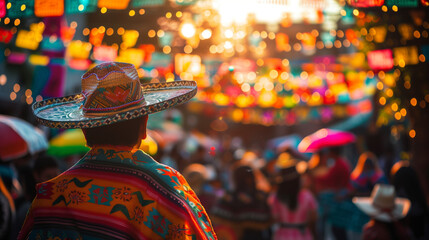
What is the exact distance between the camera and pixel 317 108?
26875 millimetres

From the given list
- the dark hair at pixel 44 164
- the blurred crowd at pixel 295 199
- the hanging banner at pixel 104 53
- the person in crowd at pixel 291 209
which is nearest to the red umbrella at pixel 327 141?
the blurred crowd at pixel 295 199

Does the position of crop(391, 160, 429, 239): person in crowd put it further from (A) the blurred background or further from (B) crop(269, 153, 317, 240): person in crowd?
(B) crop(269, 153, 317, 240): person in crowd

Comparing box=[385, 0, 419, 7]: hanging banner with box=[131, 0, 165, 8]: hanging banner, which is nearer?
box=[385, 0, 419, 7]: hanging banner

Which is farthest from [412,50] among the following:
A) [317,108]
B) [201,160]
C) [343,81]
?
[317,108]

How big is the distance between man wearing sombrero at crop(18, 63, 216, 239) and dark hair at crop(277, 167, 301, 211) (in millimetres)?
4406

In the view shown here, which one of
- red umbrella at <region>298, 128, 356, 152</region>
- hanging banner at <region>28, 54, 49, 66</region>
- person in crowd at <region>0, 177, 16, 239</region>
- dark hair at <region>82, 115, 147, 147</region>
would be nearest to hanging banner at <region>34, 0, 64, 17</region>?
person in crowd at <region>0, 177, 16, 239</region>

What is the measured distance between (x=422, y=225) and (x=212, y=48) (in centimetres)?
741

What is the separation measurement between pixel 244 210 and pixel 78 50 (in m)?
8.83

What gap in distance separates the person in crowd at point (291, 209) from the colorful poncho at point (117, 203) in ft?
14.7

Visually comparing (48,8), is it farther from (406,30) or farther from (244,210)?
(406,30)

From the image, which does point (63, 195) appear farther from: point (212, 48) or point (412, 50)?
point (212, 48)

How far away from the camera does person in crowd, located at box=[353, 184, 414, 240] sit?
480 centimetres

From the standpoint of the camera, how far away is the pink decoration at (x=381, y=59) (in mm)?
8008

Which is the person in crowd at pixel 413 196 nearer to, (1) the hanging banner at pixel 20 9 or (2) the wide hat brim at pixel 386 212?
(2) the wide hat brim at pixel 386 212
